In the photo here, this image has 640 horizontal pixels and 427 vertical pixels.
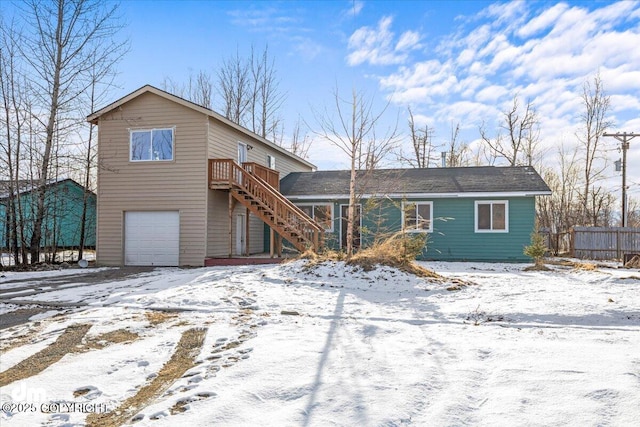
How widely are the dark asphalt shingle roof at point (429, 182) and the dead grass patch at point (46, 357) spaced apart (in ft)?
35.7

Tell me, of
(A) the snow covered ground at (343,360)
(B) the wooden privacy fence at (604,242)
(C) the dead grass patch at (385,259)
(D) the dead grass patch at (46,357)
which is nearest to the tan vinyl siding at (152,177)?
(C) the dead grass patch at (385,259)

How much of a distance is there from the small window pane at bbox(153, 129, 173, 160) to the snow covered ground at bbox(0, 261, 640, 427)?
7391 millimetres

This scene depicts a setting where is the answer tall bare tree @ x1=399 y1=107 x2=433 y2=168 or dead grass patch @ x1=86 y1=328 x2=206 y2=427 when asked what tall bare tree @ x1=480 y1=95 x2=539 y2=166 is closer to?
tall bare tree @ x1=399 y1=107 x2=433 y2=168

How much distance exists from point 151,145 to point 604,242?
18.2 metres

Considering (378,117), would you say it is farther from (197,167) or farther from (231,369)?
(231,369)

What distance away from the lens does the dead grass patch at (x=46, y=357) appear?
366cm

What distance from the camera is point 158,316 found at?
19.5ft

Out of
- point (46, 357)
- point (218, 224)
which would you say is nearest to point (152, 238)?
point (218, 224)

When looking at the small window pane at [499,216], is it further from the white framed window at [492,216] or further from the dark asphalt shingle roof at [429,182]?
the dark asphalt shingle roof at [429,182]

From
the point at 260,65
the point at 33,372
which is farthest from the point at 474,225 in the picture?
the point at 260,65

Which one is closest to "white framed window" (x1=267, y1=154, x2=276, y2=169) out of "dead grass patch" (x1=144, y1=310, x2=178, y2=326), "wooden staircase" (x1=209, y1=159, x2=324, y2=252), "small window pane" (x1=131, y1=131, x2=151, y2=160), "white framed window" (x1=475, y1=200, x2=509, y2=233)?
"wooden staircase" (x1=209, y1=159, x2=324, y2=252)

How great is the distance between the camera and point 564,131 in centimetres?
2627

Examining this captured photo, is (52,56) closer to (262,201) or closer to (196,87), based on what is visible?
(262,201)

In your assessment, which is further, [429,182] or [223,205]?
[429,182]
